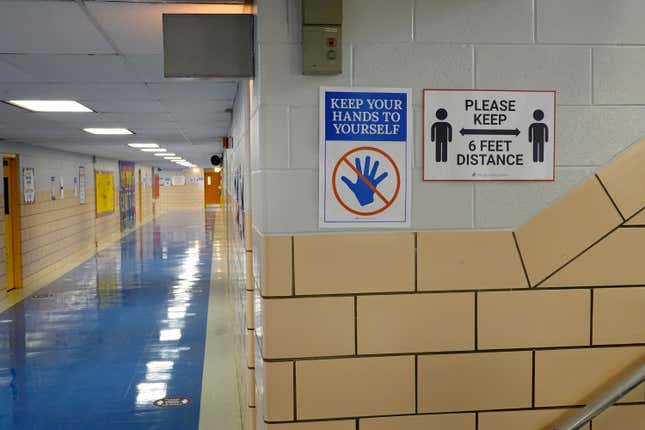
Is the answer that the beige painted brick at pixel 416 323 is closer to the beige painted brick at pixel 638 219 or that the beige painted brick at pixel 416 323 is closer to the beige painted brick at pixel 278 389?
the beige painted brick at pixel 278 389

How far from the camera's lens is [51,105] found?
5824 millimetres

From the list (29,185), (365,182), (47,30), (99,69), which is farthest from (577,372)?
(29,185)

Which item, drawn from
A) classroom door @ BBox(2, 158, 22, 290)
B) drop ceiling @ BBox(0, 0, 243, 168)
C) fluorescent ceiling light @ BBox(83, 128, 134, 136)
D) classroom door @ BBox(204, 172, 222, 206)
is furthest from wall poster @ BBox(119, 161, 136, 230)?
drop ceiling @ BBox(0, 0, 243, 168)

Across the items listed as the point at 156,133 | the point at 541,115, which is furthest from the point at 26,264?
the point at 541,115

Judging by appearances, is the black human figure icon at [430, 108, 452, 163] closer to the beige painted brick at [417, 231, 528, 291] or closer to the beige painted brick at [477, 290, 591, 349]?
the beige painted brick at [417, 231, 528, 291]

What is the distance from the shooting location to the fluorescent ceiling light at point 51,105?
5.55m

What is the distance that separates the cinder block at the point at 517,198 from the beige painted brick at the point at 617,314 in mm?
364

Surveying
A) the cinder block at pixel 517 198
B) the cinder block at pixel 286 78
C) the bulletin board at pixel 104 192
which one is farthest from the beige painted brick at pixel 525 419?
the bulletin board at pixel 104 192

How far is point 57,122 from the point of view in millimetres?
7410

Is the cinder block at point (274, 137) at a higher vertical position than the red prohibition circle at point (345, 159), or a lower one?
higher

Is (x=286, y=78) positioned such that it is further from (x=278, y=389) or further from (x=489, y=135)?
(x=278, y=389)

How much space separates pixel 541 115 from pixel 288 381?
1.23 metres

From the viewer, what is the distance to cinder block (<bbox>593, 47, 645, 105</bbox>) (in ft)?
6.98

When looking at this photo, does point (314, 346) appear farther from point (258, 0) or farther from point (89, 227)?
point (89, 227)
